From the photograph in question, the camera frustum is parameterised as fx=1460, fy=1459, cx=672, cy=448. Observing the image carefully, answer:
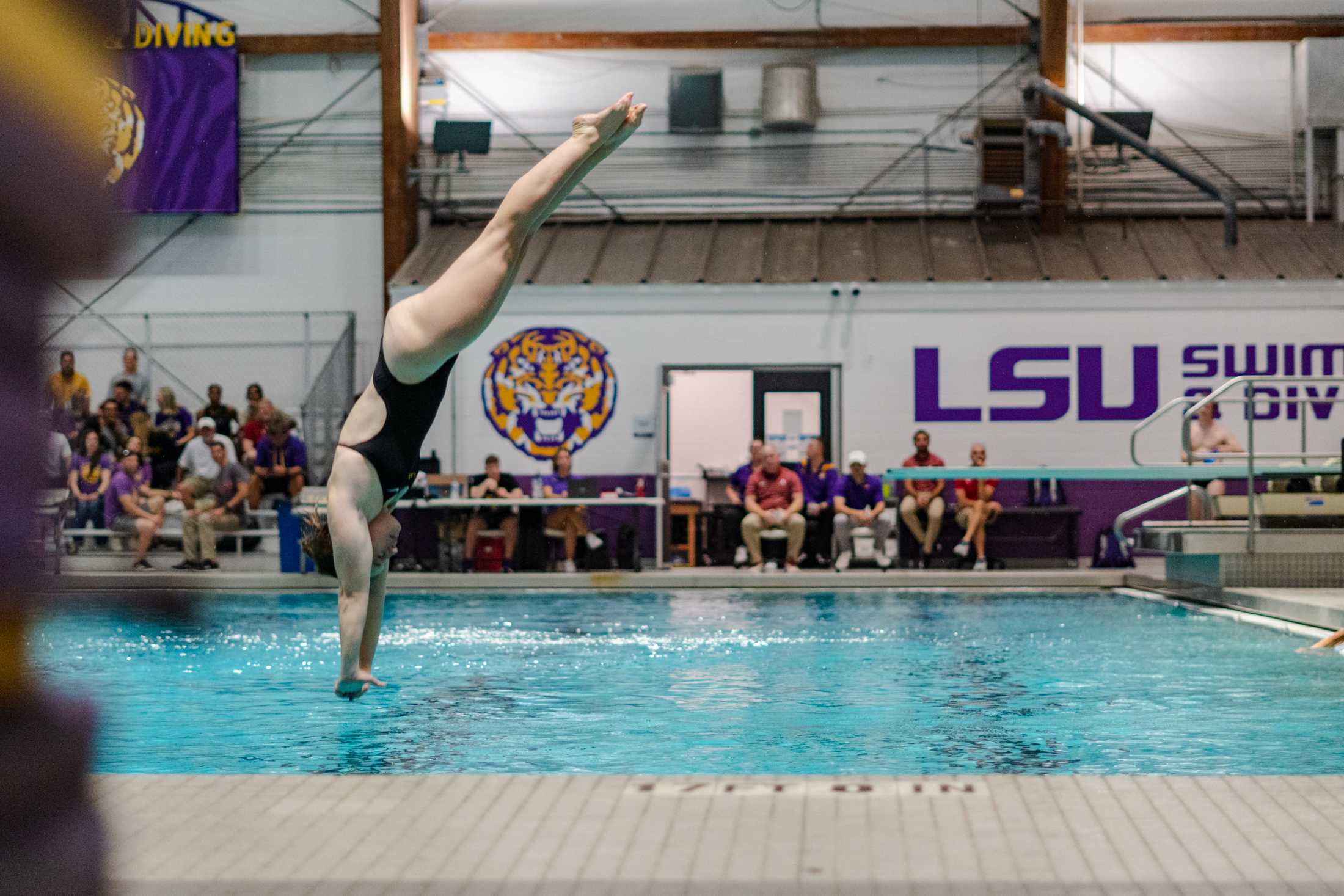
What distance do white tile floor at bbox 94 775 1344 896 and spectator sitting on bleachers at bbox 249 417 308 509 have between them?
1151cm

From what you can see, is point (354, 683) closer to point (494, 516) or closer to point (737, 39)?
point (494, 516)

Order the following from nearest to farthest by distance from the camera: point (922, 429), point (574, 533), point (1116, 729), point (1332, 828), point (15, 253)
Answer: point (15, 253) → point (1332, 828) → point (1116, 729) → point (574, 533) → point (922, 429)

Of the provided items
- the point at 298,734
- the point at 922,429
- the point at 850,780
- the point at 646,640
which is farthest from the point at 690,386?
the point at 850,780

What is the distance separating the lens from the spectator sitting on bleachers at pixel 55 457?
3.05 ft

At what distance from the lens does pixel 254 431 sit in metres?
16.5

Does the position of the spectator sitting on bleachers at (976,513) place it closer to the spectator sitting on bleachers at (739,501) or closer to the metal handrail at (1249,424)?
the spectator sitting on bleachers at (739,501)

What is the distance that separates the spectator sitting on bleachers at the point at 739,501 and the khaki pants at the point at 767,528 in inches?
14.8

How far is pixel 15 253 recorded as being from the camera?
0.96 m

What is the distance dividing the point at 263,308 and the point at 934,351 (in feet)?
28.1

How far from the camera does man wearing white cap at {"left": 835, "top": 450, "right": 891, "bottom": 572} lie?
48.4 feet

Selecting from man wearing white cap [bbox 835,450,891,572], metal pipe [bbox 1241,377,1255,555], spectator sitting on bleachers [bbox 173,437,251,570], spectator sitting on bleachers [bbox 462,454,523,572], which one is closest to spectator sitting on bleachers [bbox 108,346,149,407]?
spectator sitting on bleachers [bbox 173,437,251,570]

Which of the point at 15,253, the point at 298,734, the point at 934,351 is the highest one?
the point at 934,351

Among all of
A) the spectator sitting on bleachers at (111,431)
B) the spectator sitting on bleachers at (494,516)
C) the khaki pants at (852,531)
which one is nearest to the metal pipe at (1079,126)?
the khaki pants at (852,531)

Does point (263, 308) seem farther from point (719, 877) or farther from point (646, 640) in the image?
point (719, 877)
